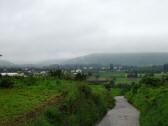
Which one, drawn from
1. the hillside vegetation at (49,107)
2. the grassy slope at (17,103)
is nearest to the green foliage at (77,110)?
the hillside vegetation at (49,107)

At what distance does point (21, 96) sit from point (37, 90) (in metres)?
6.89

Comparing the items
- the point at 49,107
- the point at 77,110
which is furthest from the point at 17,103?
the point at 77,110

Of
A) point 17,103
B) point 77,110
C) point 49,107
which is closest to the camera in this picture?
point 49,107

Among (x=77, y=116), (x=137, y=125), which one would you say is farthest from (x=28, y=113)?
(x=137, y=125)

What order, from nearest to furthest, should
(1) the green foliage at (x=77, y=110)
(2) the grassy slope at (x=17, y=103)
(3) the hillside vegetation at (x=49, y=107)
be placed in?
(3) the hillside vegetation at (x=49, y=107), (2) the grassy slope at (x=17, y=103), (1) the green foliage at (x=77, y=110)

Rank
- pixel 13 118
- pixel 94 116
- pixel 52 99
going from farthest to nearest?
pixel 94 116
pixel 52 99
pixel 13 118

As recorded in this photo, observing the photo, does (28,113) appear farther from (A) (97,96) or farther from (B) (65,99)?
(A) (97,96)

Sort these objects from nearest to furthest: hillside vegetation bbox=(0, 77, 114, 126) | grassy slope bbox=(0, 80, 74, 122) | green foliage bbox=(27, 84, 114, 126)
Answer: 1. hillside vegetation bbox=(0, 77, 114, 126)
2. grassy slope bbox=(0, 80, 74, 122)
3. green foliage bbox=(27, 84, 114, 126)

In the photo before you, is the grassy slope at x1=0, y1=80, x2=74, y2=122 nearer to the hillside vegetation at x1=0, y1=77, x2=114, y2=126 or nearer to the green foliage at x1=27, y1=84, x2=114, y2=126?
the hillside vegetation at x1=0, y1=77, x2=114, y2=126

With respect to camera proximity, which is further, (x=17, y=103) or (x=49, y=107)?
(x=17, y=103)

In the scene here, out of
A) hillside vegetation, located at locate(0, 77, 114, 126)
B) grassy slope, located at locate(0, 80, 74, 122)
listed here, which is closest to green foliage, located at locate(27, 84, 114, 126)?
hillside vegetation, located at locate(0, 77, 114, 126)

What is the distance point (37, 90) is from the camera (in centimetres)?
4488

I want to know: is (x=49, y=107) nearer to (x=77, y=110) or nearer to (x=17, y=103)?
(x=17, y=103)

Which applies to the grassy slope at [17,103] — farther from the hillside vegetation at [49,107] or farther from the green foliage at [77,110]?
the green foliage at [77,110]
